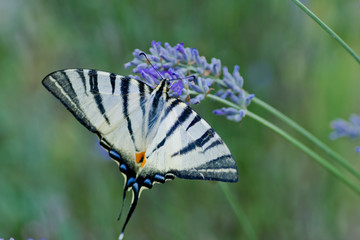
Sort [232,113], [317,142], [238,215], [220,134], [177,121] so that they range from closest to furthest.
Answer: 1. [317,142]
2. [232,113]
3. [177,121]
4. [238,215]
5. [220,134]

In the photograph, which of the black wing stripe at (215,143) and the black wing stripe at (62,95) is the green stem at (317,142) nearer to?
the black wing stripe at (215,143)

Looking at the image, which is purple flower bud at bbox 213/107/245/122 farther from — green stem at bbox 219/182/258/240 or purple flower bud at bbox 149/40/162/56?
green stem at bbox 219/182/258/240

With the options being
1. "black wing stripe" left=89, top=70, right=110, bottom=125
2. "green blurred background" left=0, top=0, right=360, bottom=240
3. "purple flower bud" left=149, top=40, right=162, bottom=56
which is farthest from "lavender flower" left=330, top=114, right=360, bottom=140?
"green blurred background" left=0, top=0, right=360, bottom=240

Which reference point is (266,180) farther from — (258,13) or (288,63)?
(258,13)

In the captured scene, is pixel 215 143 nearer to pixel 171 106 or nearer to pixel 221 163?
pixel 221 163

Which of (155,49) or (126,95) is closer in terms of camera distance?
(155,49)

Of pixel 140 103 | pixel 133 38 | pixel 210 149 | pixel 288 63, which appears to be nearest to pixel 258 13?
pixel 288 63

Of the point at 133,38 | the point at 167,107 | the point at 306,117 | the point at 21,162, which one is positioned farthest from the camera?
the point at 306,117

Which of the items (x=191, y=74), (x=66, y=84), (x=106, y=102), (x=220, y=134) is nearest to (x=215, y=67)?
(x=191, y=74)
